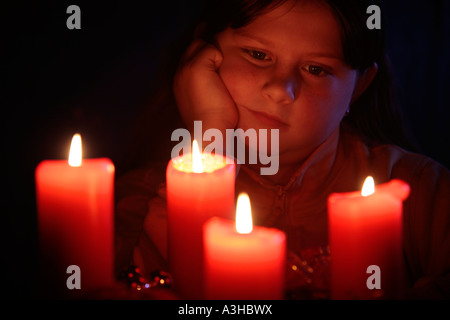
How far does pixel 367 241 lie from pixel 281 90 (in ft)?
1.77

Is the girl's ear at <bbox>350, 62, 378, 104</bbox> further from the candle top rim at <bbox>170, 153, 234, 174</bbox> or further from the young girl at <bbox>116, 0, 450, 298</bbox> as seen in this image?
the candle top rim at <bbox>170, 153, 234, 174</bbox>

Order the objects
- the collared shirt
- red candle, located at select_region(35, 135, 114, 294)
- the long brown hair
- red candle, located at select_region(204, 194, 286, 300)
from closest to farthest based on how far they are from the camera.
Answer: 1. red candle, located at select_region(204, 194, 286, 300)
2. red candle, located at select_region(35, 135, 114, 294)
3. the collared shirt
4. the long brown hair

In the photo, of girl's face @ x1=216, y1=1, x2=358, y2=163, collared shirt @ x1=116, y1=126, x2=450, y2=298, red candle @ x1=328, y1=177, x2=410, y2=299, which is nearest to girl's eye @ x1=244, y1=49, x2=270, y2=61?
girl's face @ x1=216, y1=1, x2=358, y2=163

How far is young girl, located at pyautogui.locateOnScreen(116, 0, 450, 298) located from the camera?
1.22 meters

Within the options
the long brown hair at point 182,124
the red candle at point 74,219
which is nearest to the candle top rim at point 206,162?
the red candle at point 74,219

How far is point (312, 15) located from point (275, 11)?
3.4 inches

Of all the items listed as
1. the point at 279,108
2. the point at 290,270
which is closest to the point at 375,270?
the point at 290,270

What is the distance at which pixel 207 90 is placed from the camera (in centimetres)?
132

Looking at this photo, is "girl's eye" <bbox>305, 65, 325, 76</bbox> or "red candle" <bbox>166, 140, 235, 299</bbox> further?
"girl's eye" <bbox>305, 65, 325, 76</bbox>

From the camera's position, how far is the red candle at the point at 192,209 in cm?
81

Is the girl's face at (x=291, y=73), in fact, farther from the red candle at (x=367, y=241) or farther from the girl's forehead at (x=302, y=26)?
the red candle at (x=367, y=241)

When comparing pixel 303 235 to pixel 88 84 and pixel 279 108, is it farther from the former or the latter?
pixel 88 84

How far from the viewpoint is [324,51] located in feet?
4.00

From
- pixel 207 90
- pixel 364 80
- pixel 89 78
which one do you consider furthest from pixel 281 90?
pixel 89 78
